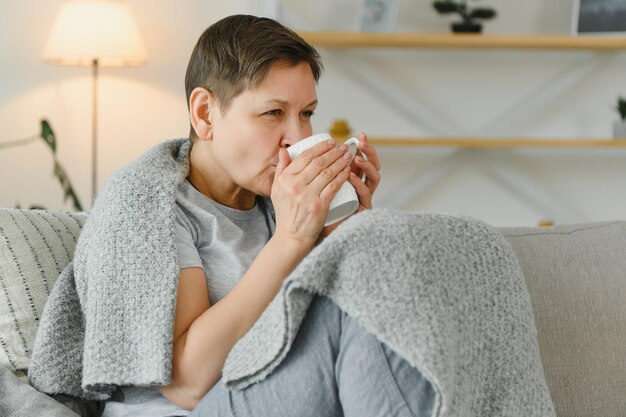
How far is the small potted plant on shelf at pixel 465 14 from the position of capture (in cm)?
340

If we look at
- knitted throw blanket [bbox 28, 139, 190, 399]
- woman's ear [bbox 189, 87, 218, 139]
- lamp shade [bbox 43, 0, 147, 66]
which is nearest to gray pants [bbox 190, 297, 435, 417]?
knitted throw blanket [bbox 28, 139, 190, 399]

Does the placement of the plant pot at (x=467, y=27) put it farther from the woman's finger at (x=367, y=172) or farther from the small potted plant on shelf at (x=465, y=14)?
the woman's finger at (x=367, y=172)

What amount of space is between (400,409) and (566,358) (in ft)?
1.86

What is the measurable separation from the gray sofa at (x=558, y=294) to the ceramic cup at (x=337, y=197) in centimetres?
35

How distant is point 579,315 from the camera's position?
152cm

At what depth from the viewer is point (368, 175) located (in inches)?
59.4

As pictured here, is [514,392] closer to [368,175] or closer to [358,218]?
[358,218]

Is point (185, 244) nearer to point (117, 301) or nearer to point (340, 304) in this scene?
point (117, 301)

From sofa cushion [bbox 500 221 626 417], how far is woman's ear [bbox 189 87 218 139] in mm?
535

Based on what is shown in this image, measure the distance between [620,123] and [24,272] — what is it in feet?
8.59

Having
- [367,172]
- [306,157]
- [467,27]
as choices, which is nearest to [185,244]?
[306,157]

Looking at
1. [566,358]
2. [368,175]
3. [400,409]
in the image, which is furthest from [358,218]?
[566,358]

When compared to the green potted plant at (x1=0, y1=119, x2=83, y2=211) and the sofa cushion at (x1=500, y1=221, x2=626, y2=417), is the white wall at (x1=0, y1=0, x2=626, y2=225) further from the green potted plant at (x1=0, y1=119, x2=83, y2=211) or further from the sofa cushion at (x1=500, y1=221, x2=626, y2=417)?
the sofa cushion at (x1=500, y1=221, x2=626, y2=417)

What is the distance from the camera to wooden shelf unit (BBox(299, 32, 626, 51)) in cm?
330
